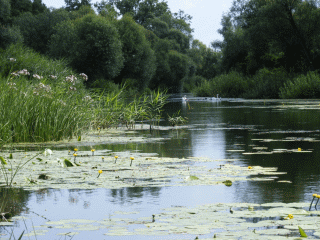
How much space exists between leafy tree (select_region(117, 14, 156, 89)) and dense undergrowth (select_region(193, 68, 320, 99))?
8.05 metres

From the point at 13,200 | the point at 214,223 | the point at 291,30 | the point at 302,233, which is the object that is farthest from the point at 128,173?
the point at 291,30

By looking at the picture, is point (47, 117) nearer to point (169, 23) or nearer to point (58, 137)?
point (58, 137)

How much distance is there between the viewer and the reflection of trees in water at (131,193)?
580cm

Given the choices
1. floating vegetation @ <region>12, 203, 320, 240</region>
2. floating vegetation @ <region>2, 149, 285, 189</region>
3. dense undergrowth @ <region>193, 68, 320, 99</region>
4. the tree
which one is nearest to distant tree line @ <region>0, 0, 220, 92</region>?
dense undergrowth @ <region>193, 68, 320, 99</region>

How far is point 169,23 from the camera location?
346 ft

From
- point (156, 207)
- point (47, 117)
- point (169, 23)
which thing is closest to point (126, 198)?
point (156, 207)

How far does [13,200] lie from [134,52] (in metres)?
56.5

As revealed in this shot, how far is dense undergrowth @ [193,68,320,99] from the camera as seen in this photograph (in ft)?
135

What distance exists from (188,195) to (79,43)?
1788 inches

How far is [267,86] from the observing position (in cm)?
4588

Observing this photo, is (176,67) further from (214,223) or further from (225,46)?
(214,223)

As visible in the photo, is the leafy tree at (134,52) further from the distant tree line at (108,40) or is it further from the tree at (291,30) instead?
the tree at (291,30)

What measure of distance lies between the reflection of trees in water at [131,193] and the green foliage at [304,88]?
119 ft

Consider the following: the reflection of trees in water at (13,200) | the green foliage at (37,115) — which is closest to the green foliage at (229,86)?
the green foliage at (37,115)
